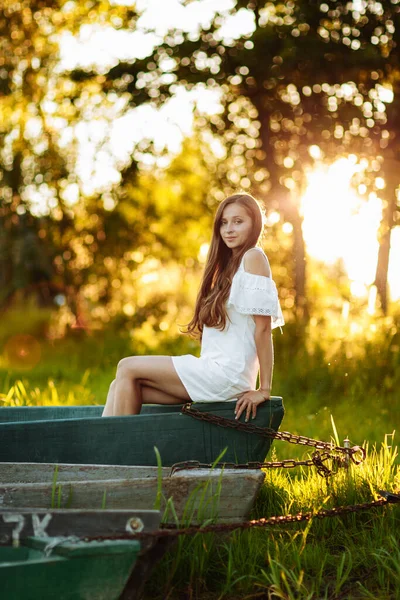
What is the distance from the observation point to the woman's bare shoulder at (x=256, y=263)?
14.7ft

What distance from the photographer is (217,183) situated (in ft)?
33.5

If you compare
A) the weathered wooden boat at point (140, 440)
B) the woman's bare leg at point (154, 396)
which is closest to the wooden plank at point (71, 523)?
the weathered wooden boat at point (140, 440)

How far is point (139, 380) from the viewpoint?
4570 mm

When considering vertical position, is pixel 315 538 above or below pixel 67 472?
below

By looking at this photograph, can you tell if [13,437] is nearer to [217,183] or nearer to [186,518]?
[186,518]

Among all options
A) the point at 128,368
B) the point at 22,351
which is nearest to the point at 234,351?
the point at 128,368

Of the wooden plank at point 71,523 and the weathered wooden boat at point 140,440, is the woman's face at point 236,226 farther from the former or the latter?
the wooden plank at point 71,523

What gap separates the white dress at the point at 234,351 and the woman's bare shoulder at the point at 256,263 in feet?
0.11

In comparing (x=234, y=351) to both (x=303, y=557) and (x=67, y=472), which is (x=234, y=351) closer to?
(x=67, y=472)

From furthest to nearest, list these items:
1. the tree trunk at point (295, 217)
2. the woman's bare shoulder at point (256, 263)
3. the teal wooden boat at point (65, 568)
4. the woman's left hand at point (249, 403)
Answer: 1. the tree trunk at point (295, 217)
2. the woman's bare shoulder at point (256, 263)
3. the woman's left hand at point (249, 403)
4. the teal wooden boat at point (65, 568)

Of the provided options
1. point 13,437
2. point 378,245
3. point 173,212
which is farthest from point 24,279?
point 13,437

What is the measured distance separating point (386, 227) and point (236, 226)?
3.38 m

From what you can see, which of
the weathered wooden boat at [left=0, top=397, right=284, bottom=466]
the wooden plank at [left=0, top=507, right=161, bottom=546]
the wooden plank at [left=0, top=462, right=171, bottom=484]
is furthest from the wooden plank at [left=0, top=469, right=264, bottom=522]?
the weathered wooden boat at [left=0, top=397, right=284, bottom=466]

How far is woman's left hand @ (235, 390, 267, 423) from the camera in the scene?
4242 mm
